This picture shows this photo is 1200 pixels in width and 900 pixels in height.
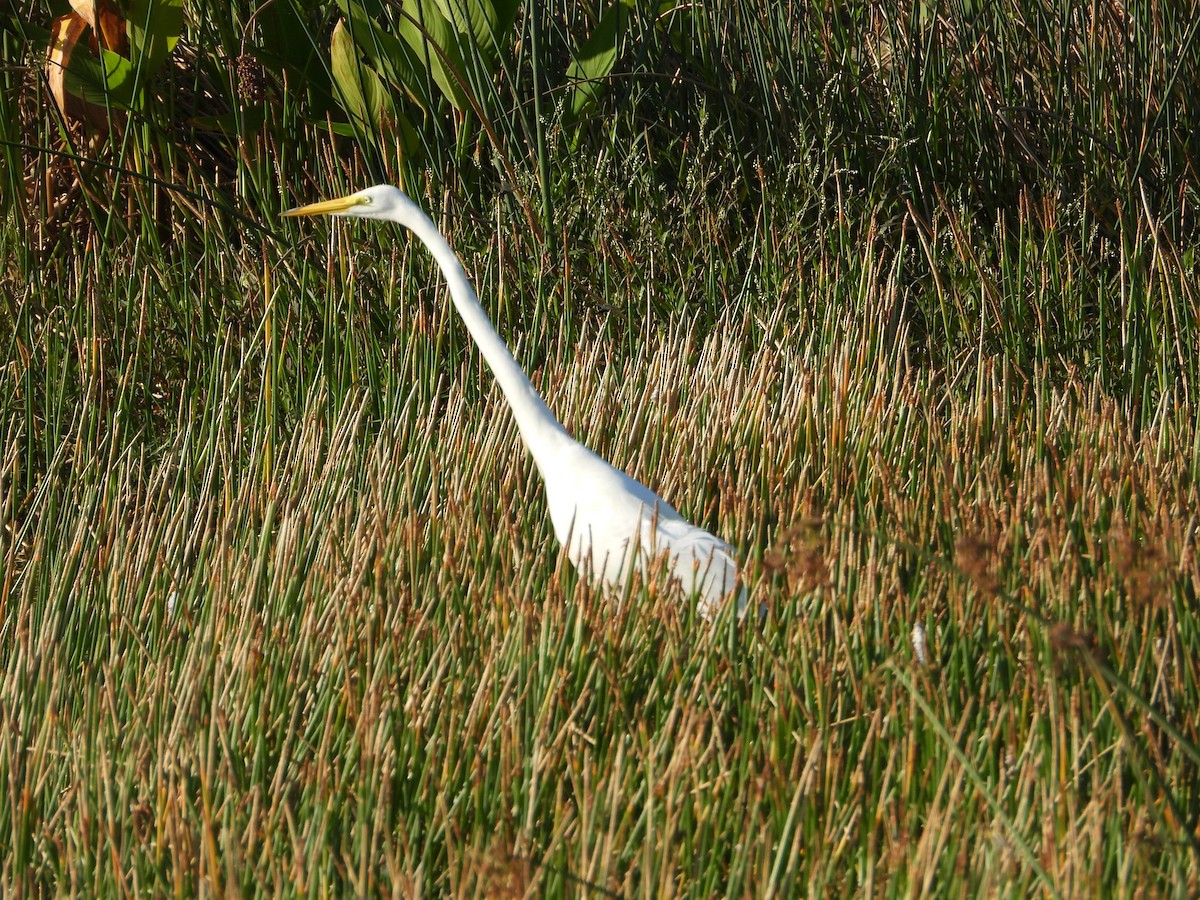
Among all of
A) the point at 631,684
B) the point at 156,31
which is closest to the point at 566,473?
the point at 631,684

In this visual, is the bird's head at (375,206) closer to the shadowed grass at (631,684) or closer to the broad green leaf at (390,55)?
the shadowed grass at (631,684)

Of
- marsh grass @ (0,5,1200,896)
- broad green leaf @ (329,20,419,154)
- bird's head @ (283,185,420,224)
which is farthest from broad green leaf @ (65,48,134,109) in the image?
bird's head @ (283,185,420,224)

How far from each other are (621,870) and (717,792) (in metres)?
0.13

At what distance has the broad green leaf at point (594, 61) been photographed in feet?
10.5

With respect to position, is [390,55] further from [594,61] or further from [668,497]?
[668,497]

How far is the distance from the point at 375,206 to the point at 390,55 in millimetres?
1261

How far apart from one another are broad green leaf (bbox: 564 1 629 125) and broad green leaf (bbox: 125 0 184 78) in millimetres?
1003

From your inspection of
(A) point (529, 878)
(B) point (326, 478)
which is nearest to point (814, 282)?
(B) point (326, 478)

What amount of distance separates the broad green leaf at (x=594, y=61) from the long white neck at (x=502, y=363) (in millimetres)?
1242

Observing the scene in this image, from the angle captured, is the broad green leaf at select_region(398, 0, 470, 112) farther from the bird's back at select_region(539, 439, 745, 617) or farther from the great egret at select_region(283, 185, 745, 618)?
the bird's back at select_region(539, 439, 745, 617)

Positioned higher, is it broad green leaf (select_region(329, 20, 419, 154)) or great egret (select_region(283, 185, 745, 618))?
broad green leaf (select_region(329, 20, 419, 154))

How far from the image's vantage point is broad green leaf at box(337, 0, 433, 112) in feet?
10.4

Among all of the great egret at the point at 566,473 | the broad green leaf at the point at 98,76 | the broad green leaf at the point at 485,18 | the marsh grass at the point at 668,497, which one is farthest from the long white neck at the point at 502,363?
the broad green leaf at the point at 98,76

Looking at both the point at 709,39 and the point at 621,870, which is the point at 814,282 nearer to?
the point at 709,39
